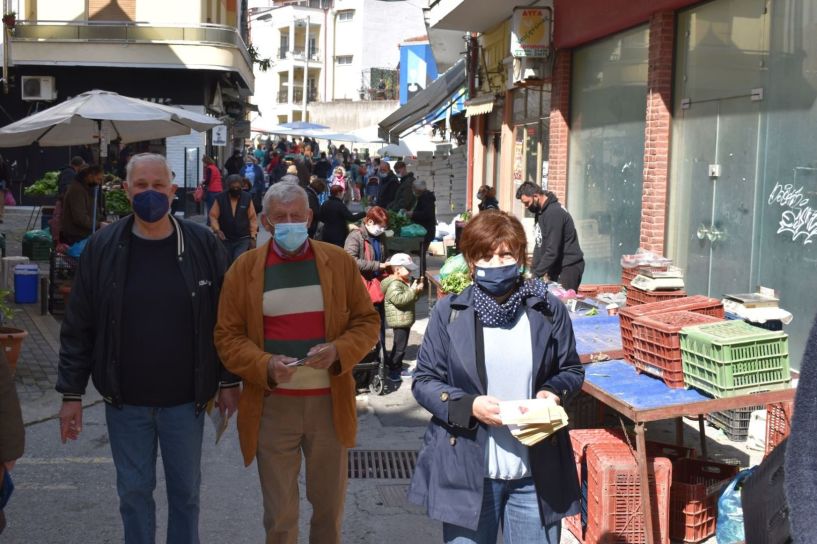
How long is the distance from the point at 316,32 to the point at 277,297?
68.2 meters

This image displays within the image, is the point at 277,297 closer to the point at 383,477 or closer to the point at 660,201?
the point at 383,477

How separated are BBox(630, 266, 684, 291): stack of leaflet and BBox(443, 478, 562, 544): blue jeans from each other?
3.41 meters

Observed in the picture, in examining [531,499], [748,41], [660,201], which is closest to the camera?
[531,499]

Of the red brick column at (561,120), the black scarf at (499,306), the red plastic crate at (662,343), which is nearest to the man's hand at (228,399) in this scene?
the black scarf at (499,306)

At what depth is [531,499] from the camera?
371cm

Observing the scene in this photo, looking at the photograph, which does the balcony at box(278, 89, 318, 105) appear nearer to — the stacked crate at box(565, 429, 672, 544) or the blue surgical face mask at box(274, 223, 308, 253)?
the stacked crate at box(565, 429, 672, 544)

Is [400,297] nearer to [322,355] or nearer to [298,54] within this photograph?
[322,355]

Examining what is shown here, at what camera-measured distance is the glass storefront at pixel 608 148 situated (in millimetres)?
12109

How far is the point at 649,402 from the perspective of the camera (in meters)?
5.03

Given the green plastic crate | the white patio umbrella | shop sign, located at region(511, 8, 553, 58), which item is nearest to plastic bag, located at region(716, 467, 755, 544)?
the green plastic crate

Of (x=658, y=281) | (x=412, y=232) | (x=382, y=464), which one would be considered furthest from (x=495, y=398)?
(x=412, y=232)

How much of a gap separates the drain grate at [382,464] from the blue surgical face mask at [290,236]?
105 inches

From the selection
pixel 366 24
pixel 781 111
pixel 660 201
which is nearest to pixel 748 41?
pixel 781 111

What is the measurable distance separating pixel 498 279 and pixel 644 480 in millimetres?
1812
